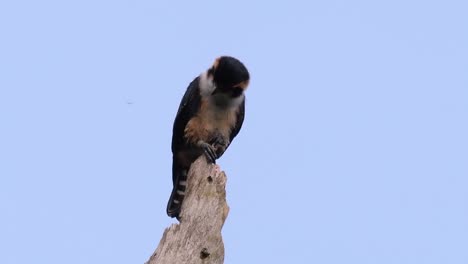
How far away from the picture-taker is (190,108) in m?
9.81

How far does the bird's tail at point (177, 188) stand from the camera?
984cm

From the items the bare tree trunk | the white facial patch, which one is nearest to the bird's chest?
the white facial patch

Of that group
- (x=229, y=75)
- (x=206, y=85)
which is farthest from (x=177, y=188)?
(x=229, y=75)

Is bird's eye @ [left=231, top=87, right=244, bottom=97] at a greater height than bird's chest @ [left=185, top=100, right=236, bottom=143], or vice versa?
bird's eye @ [left=231, top=87, right=244, bottom=97]

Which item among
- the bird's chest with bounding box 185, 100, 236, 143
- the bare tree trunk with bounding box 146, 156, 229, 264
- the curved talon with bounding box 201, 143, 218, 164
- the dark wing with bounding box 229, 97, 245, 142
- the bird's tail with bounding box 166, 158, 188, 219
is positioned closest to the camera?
the bare tree trunk with bounding box 146, 156, 229, 264

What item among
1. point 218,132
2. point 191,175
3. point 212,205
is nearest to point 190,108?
point 218,132

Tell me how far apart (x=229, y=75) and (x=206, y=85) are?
18.1 inches

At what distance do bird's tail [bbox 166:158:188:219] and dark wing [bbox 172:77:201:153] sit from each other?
11.9 inches

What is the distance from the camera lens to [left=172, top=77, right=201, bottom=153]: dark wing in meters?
9.76

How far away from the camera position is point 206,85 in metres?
9.56

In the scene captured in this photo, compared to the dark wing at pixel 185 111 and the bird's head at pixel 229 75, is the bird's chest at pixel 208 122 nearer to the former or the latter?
the dark wing at pixel 185 111

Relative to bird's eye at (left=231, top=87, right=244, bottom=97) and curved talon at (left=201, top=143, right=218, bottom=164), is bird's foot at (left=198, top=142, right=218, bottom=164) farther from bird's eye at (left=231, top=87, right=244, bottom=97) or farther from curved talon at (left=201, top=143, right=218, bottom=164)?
bird's eye at (left=231, top=87, right=244, bottom=97)

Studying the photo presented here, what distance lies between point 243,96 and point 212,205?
9.22 ft

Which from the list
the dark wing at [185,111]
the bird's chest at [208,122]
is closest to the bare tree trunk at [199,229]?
the bird's chest at [208,122]
